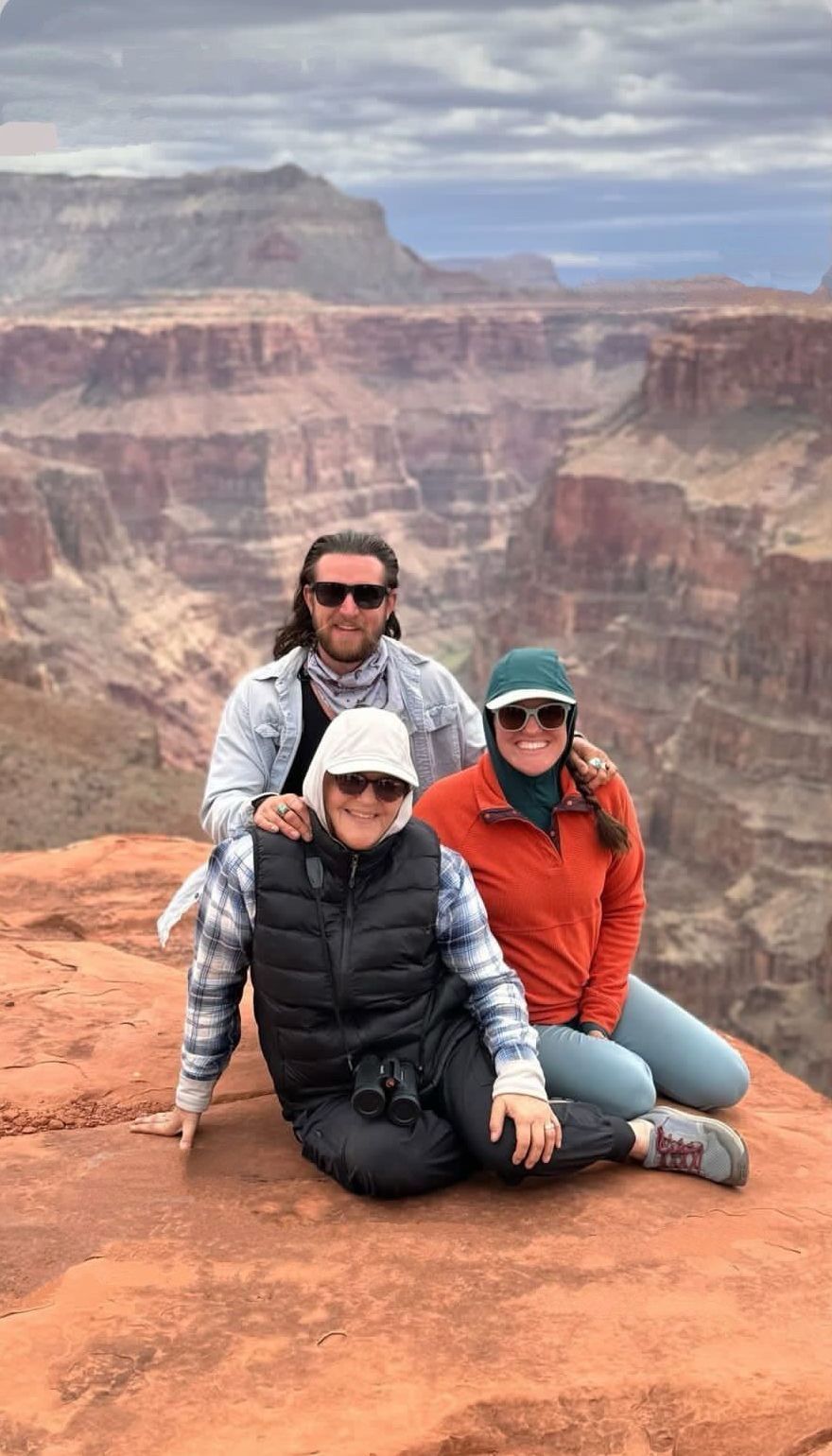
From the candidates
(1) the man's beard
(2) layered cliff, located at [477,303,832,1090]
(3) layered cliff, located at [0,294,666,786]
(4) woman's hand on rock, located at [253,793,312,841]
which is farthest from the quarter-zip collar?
(3) layered cliff, located at [0,294,666,786]

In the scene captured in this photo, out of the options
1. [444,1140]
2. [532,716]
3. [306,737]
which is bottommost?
[444,1140]

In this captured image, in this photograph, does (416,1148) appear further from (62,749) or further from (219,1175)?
(62,749)

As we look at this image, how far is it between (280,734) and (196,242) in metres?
140

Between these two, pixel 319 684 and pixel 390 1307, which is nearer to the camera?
pixel 390 1307

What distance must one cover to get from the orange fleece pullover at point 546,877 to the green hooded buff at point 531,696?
0.04 metres

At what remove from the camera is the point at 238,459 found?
10894 centimetres

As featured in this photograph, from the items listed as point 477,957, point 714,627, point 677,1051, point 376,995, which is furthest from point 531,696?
point 714,627

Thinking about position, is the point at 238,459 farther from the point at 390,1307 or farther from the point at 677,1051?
the point at 390,1307

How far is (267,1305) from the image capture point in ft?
16.7

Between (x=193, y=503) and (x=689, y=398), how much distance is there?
130 feet

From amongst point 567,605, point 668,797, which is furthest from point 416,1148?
point 567,605

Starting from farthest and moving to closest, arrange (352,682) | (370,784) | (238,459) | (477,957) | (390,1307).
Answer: (238,459) → (352,682) → (477,957) → (370,784) → (390,1307)

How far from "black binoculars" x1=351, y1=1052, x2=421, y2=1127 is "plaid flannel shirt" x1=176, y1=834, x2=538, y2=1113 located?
1.08ft

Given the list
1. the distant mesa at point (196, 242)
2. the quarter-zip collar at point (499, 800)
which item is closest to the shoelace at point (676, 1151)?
the quarter-zip collar at point (499, 800)
